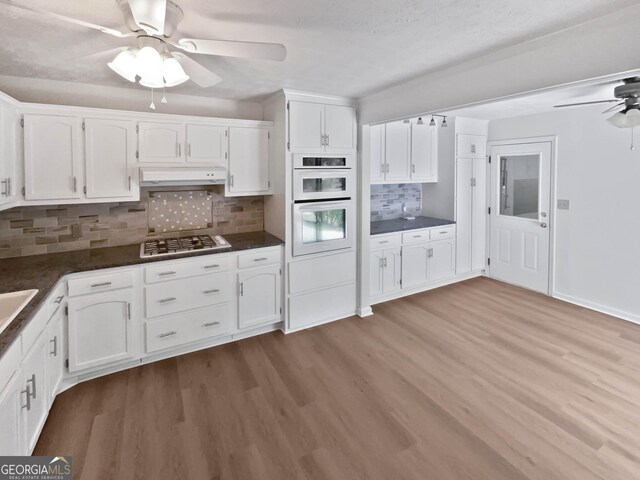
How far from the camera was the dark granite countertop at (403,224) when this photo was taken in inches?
172

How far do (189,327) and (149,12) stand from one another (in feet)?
8.03

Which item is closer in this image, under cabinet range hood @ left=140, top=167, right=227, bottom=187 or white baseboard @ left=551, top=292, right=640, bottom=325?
under cabinet range hood @ left=140, top=167, right=227, bottom=187

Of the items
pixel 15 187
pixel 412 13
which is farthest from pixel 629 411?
pixel 15 187

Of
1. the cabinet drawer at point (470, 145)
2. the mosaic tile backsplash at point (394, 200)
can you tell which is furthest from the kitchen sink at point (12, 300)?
the cabinet drawer at point (470, 145)

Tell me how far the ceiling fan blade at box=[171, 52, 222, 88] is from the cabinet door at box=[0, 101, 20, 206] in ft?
4.43

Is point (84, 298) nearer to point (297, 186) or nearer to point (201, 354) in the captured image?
point (201, 354)

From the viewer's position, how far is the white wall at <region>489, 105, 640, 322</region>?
3.76m

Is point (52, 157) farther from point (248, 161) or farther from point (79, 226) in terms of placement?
point (248, 161)

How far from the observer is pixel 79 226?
10.1 feet

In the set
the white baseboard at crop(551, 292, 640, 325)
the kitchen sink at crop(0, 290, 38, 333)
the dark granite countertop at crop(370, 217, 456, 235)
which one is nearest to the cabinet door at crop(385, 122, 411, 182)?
the dark granite countertop at crop(370, 217, 456, 235)

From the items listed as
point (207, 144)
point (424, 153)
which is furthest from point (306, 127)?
point (424, 153)

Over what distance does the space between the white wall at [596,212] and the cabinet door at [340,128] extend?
2666 millimetres

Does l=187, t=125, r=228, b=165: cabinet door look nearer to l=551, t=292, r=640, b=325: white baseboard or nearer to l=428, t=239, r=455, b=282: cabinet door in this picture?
l=428, t=239, r=455, b=282: cabinet door

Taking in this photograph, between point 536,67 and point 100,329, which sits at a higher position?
point 536,67
